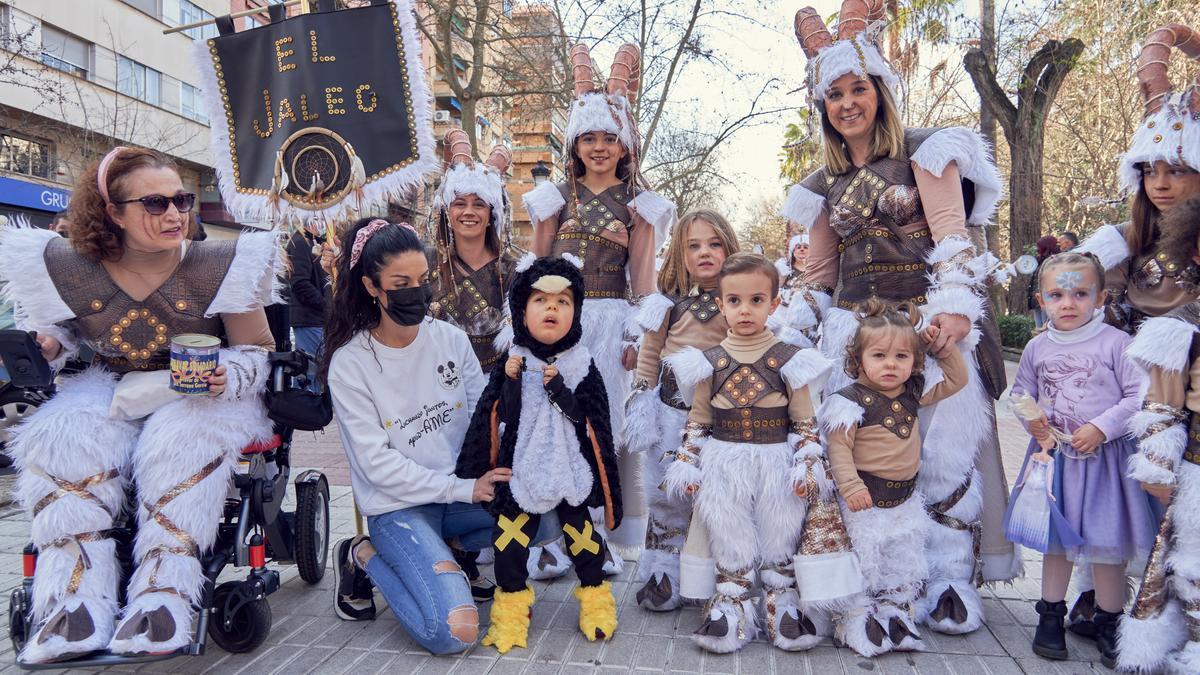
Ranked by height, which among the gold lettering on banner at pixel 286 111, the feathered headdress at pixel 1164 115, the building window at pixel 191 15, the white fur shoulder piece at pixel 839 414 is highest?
the building window at pixel 191 15

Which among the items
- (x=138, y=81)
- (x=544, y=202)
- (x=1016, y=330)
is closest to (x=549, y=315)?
(x=544, y=202)

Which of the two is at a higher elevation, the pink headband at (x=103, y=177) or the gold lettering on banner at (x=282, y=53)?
the gold lettering on banner at (x=282, y=53)

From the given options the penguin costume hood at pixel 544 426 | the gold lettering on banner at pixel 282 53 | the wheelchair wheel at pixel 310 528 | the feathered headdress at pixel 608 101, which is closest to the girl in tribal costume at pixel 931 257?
the feathered headdress at pixel 608 101

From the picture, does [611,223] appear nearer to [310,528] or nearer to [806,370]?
[806,370]

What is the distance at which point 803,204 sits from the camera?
142 inches

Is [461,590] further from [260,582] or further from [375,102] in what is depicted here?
[375,102]

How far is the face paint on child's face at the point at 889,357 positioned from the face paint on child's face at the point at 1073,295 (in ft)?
2.07

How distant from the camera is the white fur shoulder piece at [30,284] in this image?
2.78 metres

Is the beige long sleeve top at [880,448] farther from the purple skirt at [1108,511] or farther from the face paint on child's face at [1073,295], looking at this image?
the purple skirt at [1108,511]

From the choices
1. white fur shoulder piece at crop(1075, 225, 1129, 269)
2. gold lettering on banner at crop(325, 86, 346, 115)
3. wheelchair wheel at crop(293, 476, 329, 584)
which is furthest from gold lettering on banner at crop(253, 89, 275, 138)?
white fur shoulder piece at crop(1075, 225, 1129, 269)

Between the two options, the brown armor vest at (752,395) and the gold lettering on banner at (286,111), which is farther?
the gold lettering on banner at (286,111)

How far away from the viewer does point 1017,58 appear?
651 inches

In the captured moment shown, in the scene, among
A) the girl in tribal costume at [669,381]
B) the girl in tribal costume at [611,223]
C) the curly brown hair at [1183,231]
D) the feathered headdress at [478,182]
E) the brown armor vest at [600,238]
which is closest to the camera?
the curly brown hair at [1183,231]

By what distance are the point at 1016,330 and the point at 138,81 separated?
946 inches
